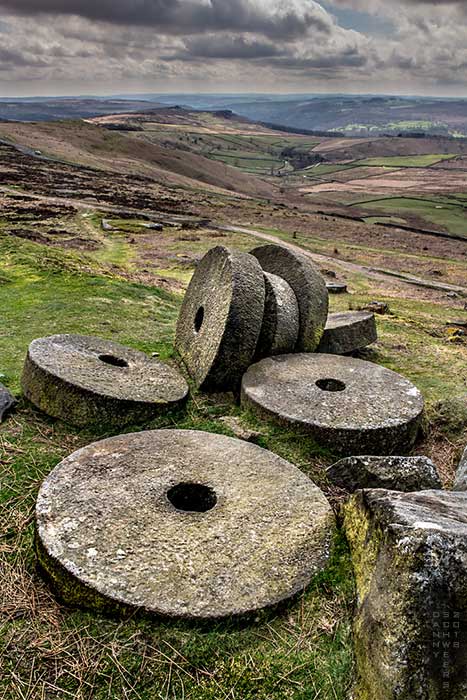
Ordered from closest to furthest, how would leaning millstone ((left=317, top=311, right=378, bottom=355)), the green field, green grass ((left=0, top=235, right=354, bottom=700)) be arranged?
green grass ((left=0, top=235, right=354, bottom=700)) → leaning millstone ((left=317, top=311, right=378, bottom=355)) → the green field

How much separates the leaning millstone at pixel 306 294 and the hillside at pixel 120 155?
7761 cm

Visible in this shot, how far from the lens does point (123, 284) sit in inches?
632

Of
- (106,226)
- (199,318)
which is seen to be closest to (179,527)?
(199,318)

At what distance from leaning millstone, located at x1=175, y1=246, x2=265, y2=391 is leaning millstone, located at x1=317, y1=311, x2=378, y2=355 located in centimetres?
237

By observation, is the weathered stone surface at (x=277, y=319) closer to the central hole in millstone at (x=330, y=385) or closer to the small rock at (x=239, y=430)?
the central hole in millstone at (x=330, y=385)

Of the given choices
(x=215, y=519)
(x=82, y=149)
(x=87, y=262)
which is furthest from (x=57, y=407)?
(x=82, y=149)

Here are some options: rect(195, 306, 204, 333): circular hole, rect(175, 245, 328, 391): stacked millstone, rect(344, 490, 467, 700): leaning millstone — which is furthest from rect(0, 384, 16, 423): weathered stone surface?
rect(344, 490, 467, 700): leaning millstone

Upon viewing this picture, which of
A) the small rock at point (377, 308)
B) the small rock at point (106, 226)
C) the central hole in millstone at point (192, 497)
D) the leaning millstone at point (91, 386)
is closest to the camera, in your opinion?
the central hole in millstone at point (192, 497)

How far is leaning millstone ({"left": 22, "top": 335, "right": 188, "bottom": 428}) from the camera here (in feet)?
23.2

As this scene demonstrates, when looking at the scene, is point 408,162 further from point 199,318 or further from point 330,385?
point 330,385

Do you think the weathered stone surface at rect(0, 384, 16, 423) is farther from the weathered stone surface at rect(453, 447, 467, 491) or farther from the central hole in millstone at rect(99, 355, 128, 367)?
the weathered stone surface at rect(453, 447, 467, 491)

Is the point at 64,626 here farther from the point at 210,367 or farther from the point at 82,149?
the point at 82,149

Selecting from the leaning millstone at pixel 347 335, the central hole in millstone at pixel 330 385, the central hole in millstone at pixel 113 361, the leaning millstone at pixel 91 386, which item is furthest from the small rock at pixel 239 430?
the leaning millstone at pixel 347 335

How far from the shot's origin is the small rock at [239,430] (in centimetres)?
728
